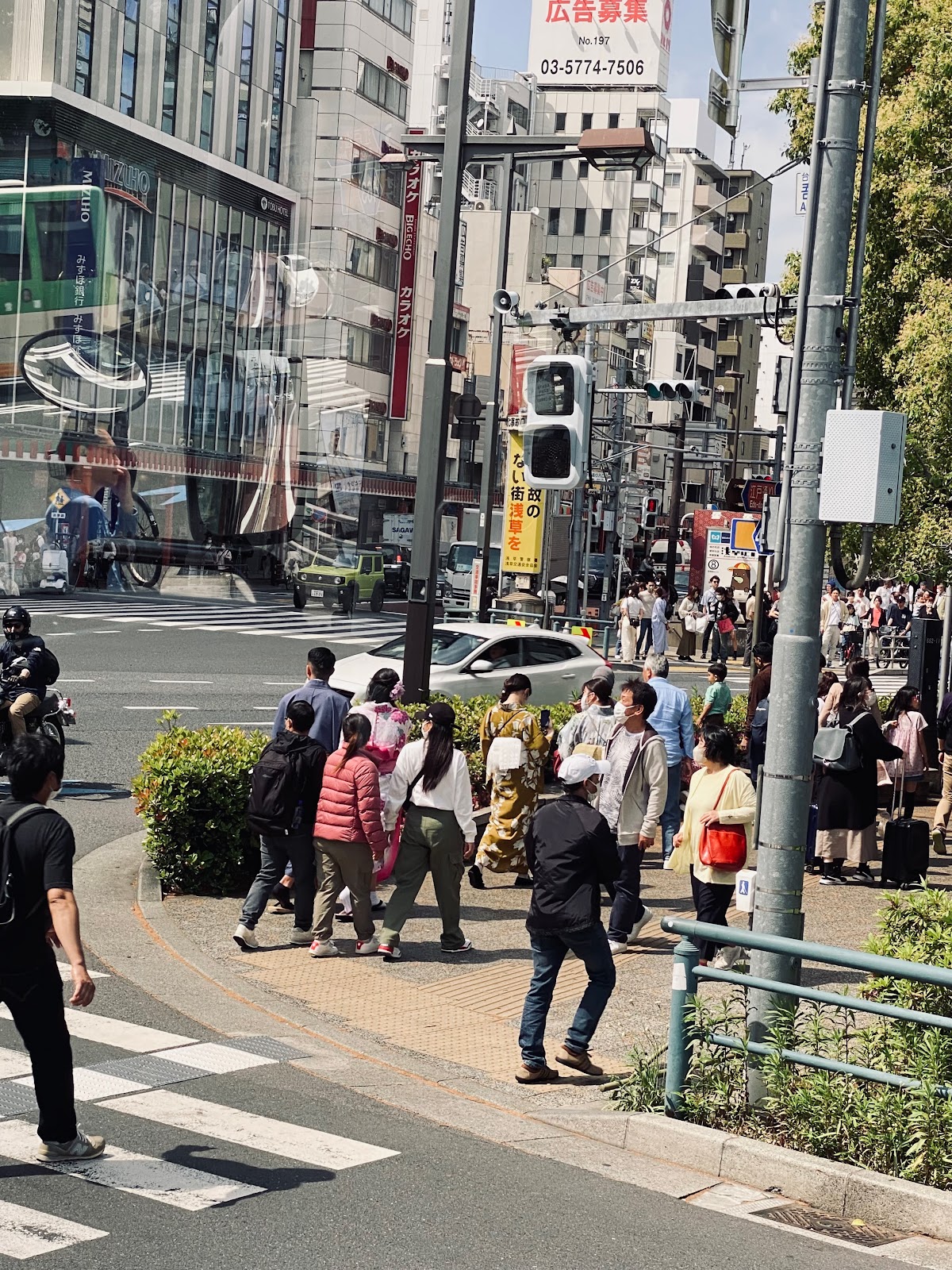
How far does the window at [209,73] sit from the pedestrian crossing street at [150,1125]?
5452cm

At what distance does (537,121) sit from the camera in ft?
340

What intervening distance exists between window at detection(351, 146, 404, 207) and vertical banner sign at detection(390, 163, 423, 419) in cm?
69

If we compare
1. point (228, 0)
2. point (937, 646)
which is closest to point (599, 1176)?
point (937, 646)

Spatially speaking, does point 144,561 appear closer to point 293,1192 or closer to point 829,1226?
point 293,1192

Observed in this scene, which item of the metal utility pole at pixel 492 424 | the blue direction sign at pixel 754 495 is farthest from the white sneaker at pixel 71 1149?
the metal utility pole at pixel 492 424

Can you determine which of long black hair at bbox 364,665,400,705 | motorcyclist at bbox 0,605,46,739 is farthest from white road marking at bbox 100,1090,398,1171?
motorcyclist at bbox 0,605,46,739

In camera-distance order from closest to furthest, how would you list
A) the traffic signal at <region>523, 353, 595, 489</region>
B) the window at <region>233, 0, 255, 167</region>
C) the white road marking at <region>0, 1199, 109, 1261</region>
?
the white road marking at <region>0, 1199, 109, 1261</region> < the traffic signal at <region>523, 353, 595, 489</region> < the window at <region>233, 0, 255, 167</region>

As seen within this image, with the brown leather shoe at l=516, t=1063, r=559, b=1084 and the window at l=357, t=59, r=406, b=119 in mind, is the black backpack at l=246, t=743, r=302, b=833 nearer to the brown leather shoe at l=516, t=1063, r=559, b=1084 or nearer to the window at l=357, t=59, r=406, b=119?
the brown leather shoe at l=516, t=1063, r=559, b=1084

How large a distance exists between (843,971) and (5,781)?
8357 millimetres

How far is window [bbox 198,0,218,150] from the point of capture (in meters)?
57.8

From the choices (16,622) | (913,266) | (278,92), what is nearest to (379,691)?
(16,622)

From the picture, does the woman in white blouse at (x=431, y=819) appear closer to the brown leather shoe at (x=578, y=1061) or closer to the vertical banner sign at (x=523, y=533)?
the brown leather shoe at (x=578, y=1061)

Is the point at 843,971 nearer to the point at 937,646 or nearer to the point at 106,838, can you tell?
the point at 106,838

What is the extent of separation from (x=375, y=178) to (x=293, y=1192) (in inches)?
2287
